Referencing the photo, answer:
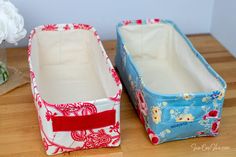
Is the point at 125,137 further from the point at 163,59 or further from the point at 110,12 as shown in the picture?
the point at 110,12

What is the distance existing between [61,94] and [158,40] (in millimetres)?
357

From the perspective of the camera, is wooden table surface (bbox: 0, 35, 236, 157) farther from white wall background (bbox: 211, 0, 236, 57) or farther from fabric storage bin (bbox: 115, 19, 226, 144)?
white wall background (bbox: 211, 0, 236, 57)

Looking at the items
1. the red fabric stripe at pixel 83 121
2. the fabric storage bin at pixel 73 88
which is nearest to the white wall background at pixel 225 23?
the fabric storage bin at pixel 73 88

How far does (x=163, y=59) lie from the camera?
1105 millimetres

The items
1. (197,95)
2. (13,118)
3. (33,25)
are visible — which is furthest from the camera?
(33,25)

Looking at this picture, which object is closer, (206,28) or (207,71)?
(207,71)

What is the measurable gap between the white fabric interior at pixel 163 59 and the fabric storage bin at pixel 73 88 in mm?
129

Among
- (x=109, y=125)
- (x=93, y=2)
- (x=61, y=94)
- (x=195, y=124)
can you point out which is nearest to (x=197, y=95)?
(x=195, y=124)

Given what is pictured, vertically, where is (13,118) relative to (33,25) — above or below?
below

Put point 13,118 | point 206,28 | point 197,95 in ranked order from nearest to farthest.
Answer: point 197,95 → point 13,118 → point 206,28

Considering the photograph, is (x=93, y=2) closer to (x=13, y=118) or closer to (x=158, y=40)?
(x=158, y=40)

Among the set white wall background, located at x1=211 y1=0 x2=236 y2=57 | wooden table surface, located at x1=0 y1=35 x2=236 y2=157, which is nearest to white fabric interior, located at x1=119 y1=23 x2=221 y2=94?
wooden table surface, located at x1=0 y1=35 x2=236 y2=157

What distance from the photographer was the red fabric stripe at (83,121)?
71 centimetres

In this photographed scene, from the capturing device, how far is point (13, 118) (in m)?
0.87
